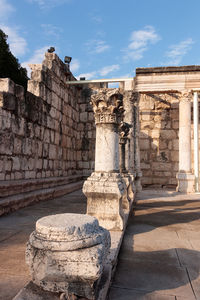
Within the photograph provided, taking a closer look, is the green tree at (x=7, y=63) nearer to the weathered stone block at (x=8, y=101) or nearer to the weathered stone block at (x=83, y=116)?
the weathered stone block at (x=83, y=116)

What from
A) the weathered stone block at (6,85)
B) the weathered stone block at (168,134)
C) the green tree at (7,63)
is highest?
the green tree at (7,63)

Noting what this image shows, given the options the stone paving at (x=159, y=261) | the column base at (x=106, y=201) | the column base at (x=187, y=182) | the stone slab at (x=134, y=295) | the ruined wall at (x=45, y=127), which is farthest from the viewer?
the column base at (x=187, y=182)

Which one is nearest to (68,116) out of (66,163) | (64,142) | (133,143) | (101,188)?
(64,142)

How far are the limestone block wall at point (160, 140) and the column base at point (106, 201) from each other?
29.9 ft

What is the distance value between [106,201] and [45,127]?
16.6 ft

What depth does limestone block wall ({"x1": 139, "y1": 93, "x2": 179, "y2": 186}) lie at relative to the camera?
40.3 ft

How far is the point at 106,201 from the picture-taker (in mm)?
3631

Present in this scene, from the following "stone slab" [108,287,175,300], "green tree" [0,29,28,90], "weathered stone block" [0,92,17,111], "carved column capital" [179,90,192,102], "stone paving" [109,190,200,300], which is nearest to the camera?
"stone slab" [108,287,175,300]

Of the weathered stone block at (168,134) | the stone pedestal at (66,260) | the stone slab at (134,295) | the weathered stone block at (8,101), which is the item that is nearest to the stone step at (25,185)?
the weathered stone block at (8,101)

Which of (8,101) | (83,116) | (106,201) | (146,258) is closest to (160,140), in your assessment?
(83,116)

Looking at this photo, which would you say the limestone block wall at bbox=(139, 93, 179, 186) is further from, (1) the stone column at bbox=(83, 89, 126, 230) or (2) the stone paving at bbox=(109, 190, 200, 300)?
(1) the stone column at bbox=(83, 89, 126, 230)

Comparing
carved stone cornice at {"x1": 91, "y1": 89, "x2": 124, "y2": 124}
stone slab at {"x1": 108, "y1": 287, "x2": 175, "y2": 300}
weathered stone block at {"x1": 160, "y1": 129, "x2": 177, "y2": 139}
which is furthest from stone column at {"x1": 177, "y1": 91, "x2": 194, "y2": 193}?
stone slab at {"x1": 108, "y1": 287, "x2": 175, "y2": 300}

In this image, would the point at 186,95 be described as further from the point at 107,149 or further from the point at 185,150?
the point at 107,149

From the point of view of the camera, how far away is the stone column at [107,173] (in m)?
3.60
